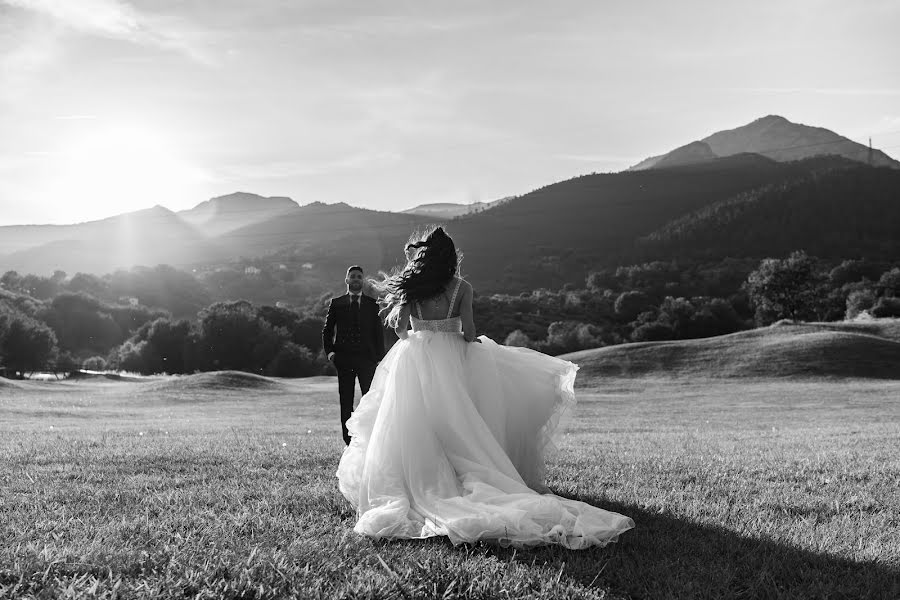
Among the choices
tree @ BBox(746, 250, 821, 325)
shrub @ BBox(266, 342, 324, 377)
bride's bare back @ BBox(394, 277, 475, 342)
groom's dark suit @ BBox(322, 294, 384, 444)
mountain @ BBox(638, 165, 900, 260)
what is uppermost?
mountain @ BBox(638, 165, 900, 260)

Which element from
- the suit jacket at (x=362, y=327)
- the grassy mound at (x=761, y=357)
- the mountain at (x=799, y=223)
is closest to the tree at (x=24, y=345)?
the grassy mound at (x=761, y=357)

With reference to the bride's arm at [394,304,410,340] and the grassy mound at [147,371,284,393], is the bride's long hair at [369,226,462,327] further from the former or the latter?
the grassy mound at [147,371,284,393]

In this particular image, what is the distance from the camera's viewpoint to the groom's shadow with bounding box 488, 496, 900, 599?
4586 mm

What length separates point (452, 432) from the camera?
6613 mm

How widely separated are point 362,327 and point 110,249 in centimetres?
18549

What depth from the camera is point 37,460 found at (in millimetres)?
9875

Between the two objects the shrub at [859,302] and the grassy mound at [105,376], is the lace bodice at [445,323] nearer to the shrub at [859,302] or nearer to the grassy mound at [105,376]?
the grassy mound at [105,376]

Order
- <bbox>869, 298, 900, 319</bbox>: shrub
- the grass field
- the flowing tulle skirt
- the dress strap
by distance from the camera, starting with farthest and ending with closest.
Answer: <bbox>869, 298, 900, 319</bbox>: shrub
the dress strap
the flowing tulle skirt
the grass field

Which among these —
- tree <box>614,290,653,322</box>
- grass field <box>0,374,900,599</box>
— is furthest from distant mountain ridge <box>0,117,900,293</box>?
grass field <box>0,374,900,599</box>

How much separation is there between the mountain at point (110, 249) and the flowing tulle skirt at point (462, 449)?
565ft

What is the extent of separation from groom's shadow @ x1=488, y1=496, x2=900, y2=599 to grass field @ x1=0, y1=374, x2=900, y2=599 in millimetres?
16

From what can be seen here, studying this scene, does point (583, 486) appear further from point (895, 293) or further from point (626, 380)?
point (895, 293)

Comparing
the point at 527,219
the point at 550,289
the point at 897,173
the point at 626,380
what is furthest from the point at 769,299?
the point at 897,173

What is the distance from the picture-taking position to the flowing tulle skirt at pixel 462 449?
548 centimetres
